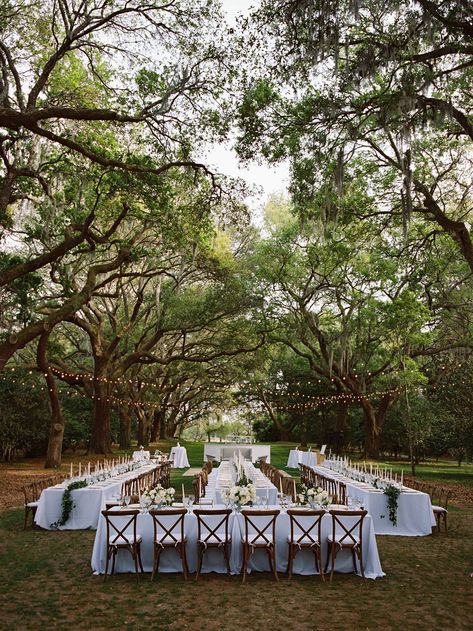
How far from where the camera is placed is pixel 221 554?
22.9ft

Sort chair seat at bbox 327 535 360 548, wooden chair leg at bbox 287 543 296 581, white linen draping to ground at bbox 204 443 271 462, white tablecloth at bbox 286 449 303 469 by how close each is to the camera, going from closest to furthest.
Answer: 1. wooden chair leg at bbox 287 543 296 581
2. chair seat at bbox 327 535 360 548
3. white tablecloth at bbox 286 449 303 469
4. white linen draping to ground at bbox 204 443 271 462

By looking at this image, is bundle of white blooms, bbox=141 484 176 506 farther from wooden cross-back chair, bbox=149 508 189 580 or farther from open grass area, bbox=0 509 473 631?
open grass area, bbox=0 509 473 631

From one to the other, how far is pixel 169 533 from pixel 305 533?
5.18 ft

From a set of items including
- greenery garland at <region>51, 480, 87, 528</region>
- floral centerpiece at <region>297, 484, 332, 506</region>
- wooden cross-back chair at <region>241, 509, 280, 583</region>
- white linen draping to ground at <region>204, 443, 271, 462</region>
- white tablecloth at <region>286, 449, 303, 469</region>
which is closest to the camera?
wooden cross-back chair at <region>241, 509, 280, 583</region>

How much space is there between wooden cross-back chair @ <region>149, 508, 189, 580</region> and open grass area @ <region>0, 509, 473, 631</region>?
241 millimetres

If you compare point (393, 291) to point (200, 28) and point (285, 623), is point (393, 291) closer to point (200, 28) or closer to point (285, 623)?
point (200, 28)

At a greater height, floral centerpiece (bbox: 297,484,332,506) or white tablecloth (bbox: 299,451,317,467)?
white tablecloth (bbox: 299,451,317,467)

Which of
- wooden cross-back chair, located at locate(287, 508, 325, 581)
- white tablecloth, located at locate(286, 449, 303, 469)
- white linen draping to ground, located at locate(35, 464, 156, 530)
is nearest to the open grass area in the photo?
wooden cross-back chair, located at locate(287, 508, 325, 581)

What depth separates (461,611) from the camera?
5609 millimetres

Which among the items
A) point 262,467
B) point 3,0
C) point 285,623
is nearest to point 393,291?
point 262,467

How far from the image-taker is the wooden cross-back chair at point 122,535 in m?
6.69

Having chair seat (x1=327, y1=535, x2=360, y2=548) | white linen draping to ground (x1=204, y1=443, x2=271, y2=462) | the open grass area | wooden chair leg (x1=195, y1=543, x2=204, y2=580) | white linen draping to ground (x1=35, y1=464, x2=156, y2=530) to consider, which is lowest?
the open grass area

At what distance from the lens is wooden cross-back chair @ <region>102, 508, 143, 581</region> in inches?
263

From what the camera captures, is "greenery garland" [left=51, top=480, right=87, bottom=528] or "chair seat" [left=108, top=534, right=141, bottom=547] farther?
"greenery garland" [left=51, top=480, right=87, bottom=528]
